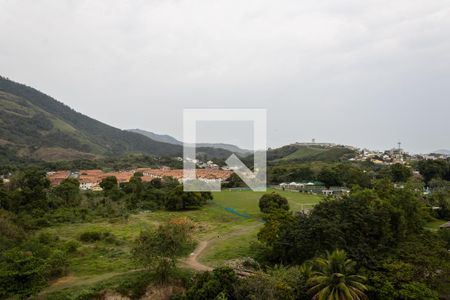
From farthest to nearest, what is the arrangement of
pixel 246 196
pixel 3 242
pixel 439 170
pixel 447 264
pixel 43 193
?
1. pixel 439 170
2. pixel 246 196
3. pixel 43 193
4. pixel 3 242
5. pixel 447 264

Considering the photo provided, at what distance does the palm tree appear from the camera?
1435 centimetres

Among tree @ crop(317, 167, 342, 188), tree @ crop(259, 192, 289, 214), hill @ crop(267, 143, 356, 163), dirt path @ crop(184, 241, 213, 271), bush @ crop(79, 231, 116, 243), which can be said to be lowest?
dirt path @ crop(184, 241, 213, 271)

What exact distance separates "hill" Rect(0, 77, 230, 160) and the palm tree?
100790 millimetres

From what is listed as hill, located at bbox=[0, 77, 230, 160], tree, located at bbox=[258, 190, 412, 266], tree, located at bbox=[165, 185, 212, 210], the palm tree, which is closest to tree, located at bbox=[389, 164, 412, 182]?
tree, located at bbox=[165, 185, 212, 210]

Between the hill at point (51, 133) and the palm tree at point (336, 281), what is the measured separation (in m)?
101

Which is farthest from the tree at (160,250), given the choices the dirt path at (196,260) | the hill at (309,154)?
the hill at (309,154)

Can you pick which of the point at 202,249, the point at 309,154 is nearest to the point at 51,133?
the point at 309,154

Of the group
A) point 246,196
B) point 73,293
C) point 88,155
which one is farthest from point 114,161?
point 73,293

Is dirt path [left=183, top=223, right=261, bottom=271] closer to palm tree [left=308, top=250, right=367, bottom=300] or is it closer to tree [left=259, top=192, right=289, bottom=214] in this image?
tree [left=259, top=192, right=289, bottom=214]

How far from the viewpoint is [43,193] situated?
120 ft

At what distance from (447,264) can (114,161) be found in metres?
95.1

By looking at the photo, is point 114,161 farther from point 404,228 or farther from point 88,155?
point 404,228

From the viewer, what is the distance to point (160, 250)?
1791 cm

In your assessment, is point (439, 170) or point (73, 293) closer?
point (73, 293)
